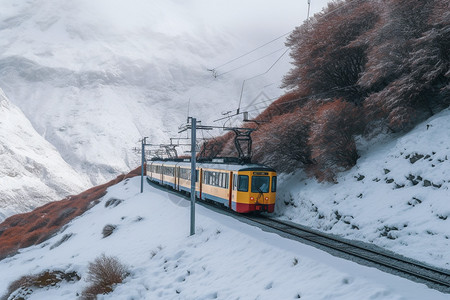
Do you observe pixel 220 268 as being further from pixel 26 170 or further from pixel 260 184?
pixel 26 170

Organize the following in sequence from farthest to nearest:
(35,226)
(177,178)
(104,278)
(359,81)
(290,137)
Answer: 1. (35,226)
2. (177,178)
3. (290,137)
4. (359,81)
5. (104,278)

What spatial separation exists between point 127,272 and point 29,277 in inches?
234

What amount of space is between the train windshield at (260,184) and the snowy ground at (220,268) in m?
2.28

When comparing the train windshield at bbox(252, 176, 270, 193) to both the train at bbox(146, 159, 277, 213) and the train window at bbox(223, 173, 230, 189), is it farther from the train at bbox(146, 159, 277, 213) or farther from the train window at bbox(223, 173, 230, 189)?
the train window at bbox(223, 173, 230, 189)

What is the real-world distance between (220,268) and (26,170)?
107m

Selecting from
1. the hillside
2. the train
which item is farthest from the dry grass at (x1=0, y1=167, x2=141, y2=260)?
the hillside

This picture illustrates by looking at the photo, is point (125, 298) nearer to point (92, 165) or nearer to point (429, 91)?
point (429, 91)

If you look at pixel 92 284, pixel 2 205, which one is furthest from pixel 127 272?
pixel 2 205

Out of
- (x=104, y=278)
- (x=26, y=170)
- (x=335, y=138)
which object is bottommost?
(x=26, y=170)

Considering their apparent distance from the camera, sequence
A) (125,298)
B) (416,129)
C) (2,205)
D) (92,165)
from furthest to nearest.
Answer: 1. (92,165)
2. (2,205)
3. (416,129)
4. (125,298)

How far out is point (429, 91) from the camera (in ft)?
55.6

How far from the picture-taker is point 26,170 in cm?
10312

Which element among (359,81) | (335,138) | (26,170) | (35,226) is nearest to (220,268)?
(335,138)

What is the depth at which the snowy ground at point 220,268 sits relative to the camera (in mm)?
8070
